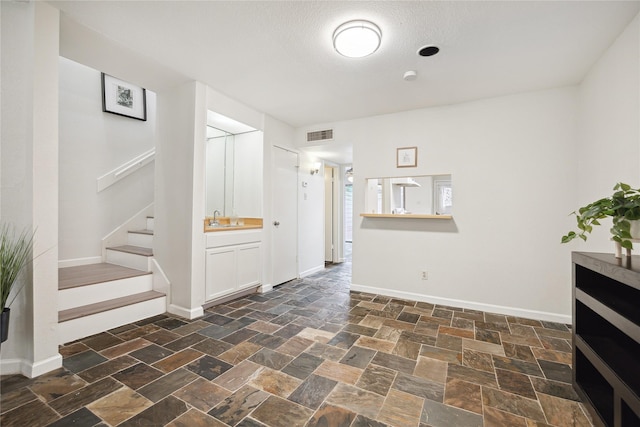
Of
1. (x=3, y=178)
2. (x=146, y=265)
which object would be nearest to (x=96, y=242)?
→ (x=146, y=265)

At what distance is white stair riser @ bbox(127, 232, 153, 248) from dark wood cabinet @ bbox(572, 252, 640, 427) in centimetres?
442

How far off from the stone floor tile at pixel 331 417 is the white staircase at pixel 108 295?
2283 millimetres

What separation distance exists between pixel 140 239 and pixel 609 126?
5.35 metres

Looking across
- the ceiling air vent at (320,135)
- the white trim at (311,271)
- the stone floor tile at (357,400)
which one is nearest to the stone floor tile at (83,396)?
the stone floor tile at (357,400)

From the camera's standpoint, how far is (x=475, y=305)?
339 centimetres

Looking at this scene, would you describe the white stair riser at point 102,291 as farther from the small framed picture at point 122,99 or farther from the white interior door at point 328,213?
the white interior door at point 328,213

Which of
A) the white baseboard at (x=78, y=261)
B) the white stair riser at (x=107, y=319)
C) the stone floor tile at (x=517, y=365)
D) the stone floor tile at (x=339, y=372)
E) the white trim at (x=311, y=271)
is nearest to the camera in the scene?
the stone floor tile at (x=339, y=372)

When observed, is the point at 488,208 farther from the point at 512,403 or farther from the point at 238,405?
the point at 238,405

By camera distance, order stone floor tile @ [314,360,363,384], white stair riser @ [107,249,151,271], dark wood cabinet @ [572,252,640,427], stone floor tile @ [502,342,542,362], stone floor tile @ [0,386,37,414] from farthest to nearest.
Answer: white stair riser @ [107,249,151,271] < stone floor tile @ [502,342,542,362] < stone floor tile @ [314,360,363,384] < stone floor tile @ [0,386,37,414] < dark wood cabinet @ [572,252,640,427]

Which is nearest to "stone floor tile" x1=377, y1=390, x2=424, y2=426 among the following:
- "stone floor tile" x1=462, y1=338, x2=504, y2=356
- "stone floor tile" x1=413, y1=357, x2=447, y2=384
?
"stone floor tile" x1=413, y1=357, x2=447, y2=384

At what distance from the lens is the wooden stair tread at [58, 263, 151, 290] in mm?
2745

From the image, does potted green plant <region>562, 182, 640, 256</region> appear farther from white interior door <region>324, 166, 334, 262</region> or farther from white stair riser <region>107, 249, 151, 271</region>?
white interior door <region>324, 166, 334, 262</region>

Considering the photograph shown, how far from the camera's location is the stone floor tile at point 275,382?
1.83 meters

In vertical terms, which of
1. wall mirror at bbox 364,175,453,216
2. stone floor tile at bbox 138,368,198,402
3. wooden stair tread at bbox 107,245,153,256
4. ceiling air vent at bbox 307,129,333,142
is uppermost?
ceiling air vent at bbox 307,129,333,142
